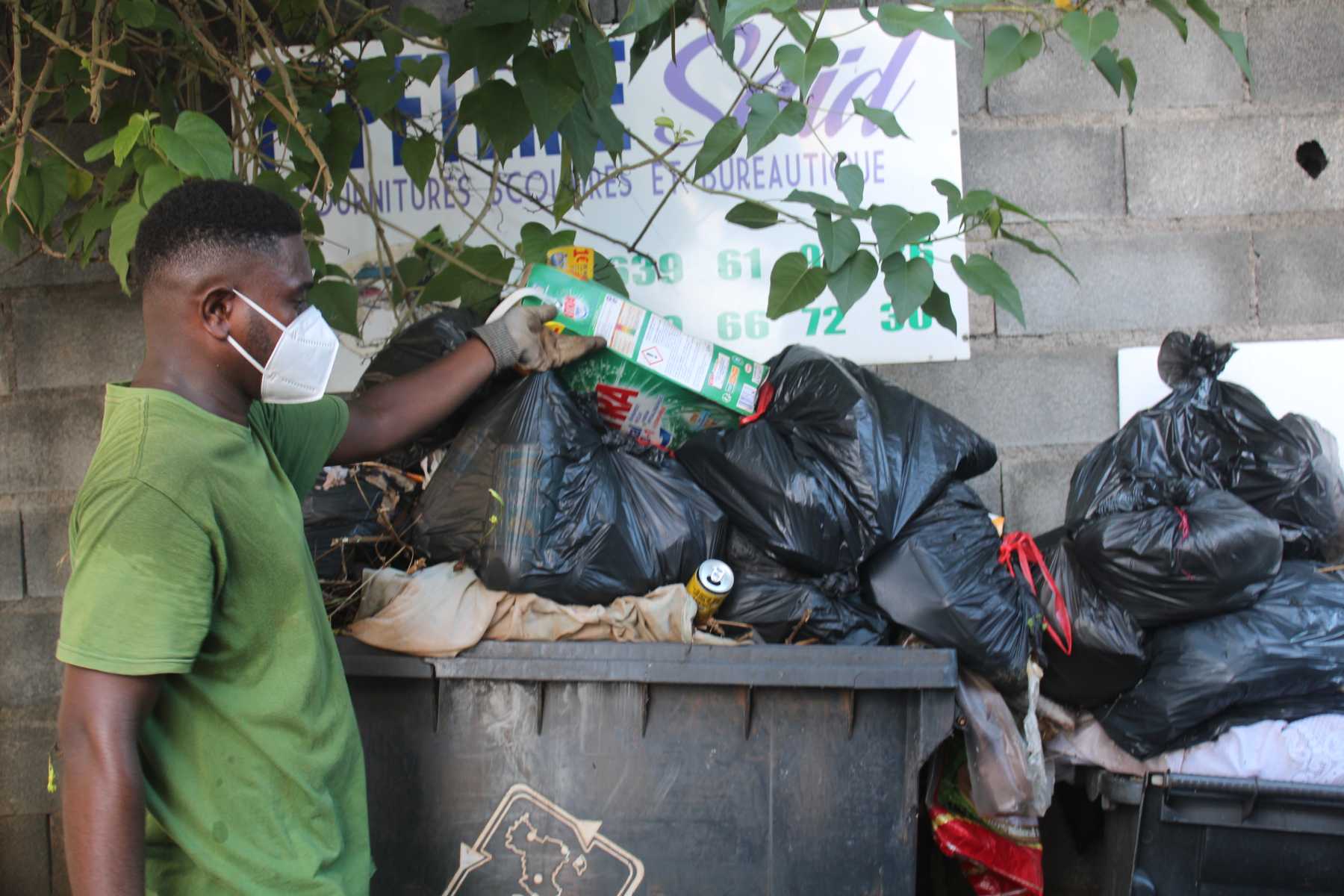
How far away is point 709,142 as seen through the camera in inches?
84.4

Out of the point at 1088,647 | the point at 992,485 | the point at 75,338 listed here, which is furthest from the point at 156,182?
the point at 992,485

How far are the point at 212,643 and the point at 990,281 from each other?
4.82 feet

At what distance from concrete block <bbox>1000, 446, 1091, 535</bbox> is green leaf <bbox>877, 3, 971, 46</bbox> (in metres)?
1.65

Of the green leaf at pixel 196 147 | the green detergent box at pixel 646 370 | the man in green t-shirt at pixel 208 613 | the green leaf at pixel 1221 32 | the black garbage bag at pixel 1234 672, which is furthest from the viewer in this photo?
the green detergent box at pixel 646 370

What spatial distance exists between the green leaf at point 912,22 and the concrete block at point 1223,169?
5.31 feet

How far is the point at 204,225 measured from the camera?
1587 mm

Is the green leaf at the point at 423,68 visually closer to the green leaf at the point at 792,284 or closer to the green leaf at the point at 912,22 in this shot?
the green leaf at the point at 792,284

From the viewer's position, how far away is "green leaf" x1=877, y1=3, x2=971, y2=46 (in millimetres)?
1854

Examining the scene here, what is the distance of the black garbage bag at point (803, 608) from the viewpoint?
2.13 m

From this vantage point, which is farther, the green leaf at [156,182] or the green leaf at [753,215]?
the green leaf at [753,215]

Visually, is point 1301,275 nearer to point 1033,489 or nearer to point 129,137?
point 1033,489

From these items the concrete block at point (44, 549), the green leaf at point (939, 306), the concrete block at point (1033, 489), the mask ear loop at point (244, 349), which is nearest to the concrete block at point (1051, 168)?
the concrete block at point (1033, 489)

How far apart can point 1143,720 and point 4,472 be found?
123 inches

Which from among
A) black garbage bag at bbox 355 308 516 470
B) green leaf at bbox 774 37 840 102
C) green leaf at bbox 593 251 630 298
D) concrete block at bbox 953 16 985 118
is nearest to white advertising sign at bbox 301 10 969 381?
concrete block at bbox 953 16 985 118
